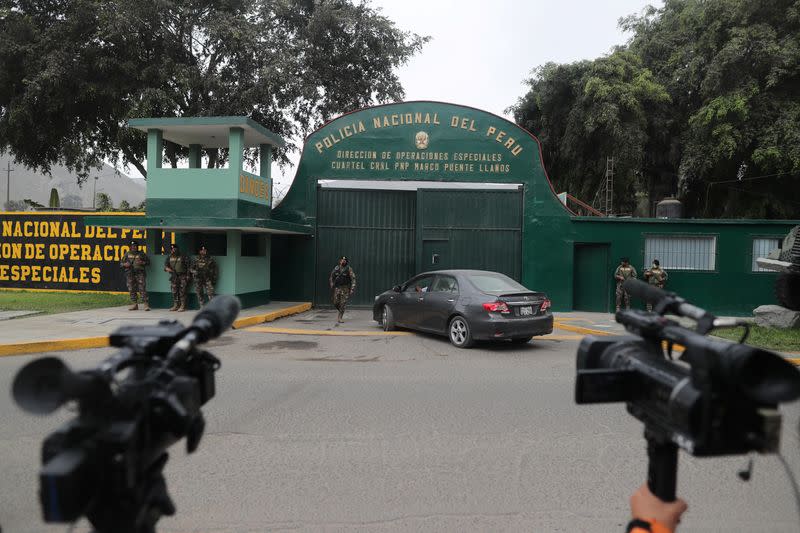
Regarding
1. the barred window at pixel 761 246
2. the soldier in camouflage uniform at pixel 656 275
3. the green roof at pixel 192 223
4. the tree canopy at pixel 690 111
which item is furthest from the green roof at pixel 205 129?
the tree canopy at pixel 690 111

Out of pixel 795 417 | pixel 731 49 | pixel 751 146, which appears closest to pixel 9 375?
pixel 795 417

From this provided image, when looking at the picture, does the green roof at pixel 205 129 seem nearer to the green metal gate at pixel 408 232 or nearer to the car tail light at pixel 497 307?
the green metal gate at pixel 408 232

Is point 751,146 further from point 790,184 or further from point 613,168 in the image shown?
point 613,168

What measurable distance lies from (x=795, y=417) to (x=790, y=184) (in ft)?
67.4

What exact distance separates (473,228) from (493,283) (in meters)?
6.24

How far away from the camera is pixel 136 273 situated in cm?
1420

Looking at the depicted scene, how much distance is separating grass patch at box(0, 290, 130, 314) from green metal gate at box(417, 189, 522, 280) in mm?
8826

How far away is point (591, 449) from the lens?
467 centimetres

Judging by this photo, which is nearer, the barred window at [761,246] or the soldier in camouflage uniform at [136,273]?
the soldier in camouflage uniform at [136,273]

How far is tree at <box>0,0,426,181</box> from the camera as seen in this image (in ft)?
63.7

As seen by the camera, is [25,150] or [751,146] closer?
[751,146]

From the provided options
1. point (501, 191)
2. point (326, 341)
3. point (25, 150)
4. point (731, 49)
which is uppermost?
point (731, 49)

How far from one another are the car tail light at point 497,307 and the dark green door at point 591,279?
7546mm

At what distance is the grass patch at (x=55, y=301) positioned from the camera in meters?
14.0
